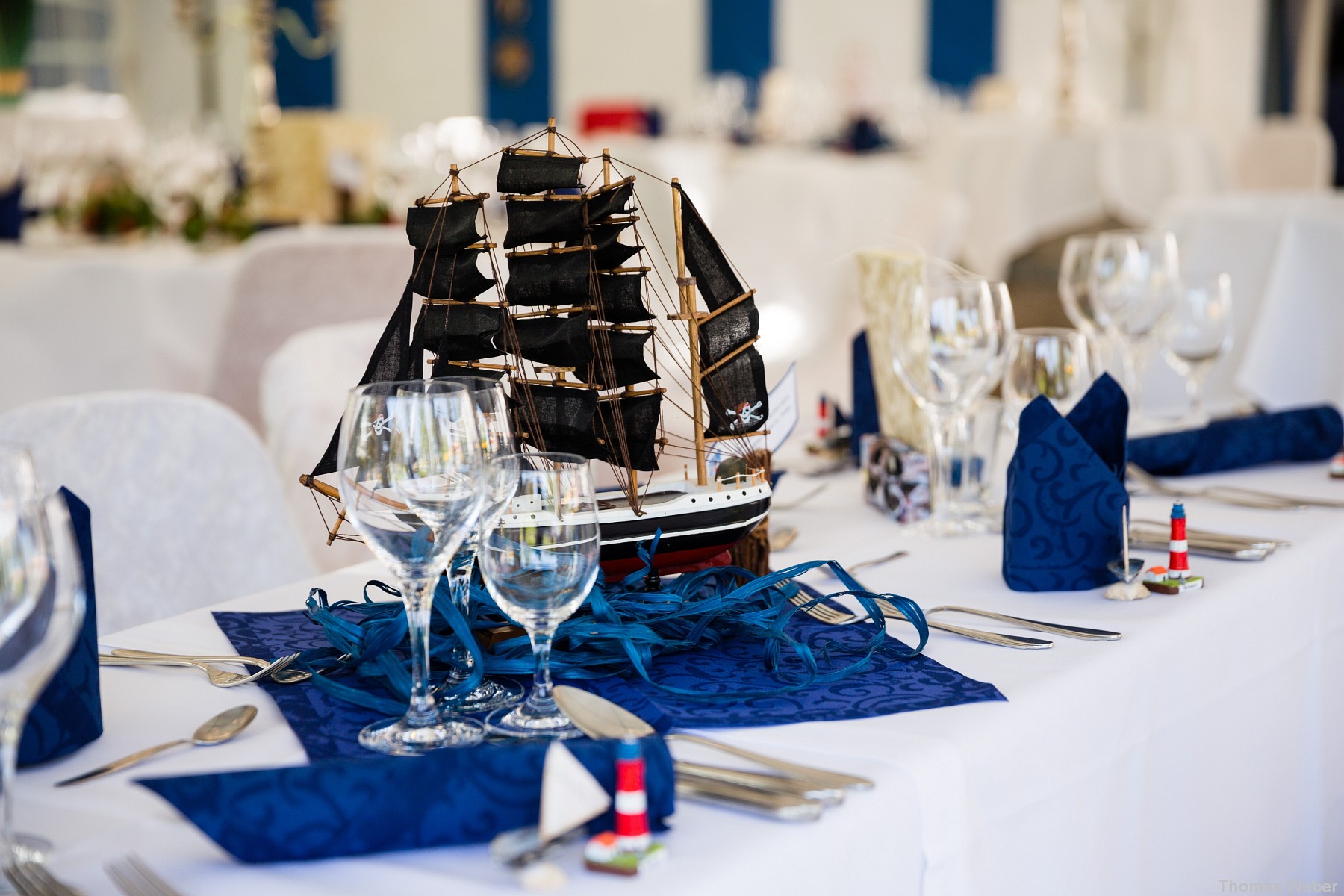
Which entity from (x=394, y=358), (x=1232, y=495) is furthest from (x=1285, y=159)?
(x=394, y=358)

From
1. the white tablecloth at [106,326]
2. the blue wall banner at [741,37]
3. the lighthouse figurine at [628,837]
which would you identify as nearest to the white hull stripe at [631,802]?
the lighthouse figurine at [628,837]

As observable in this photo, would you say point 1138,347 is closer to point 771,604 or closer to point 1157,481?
point 1157,481

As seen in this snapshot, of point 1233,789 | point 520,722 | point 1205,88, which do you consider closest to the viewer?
point 520,722

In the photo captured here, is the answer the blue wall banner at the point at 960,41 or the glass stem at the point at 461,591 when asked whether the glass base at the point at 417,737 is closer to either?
the glass stem at the point at 461,591

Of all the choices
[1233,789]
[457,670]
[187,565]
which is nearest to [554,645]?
[457,670]

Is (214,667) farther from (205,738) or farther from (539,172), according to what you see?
(539,172)

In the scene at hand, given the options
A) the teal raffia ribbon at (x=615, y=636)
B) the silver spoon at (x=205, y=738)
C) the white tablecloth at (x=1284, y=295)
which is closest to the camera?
the silver spoon at (x=205, y=738)

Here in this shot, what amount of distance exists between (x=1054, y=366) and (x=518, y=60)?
41.7ft

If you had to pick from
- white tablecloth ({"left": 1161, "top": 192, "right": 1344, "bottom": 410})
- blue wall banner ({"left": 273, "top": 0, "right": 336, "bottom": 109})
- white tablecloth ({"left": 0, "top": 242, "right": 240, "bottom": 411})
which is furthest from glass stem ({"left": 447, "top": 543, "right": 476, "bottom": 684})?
blue wall banner ({"left": 273, "top": 0, "right": 336, "bottom": 109})

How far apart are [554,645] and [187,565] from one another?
65 centimetres

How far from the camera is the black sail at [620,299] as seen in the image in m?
0.91

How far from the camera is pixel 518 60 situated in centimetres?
1332

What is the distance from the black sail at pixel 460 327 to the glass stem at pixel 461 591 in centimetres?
14

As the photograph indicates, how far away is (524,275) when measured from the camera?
907 mm
